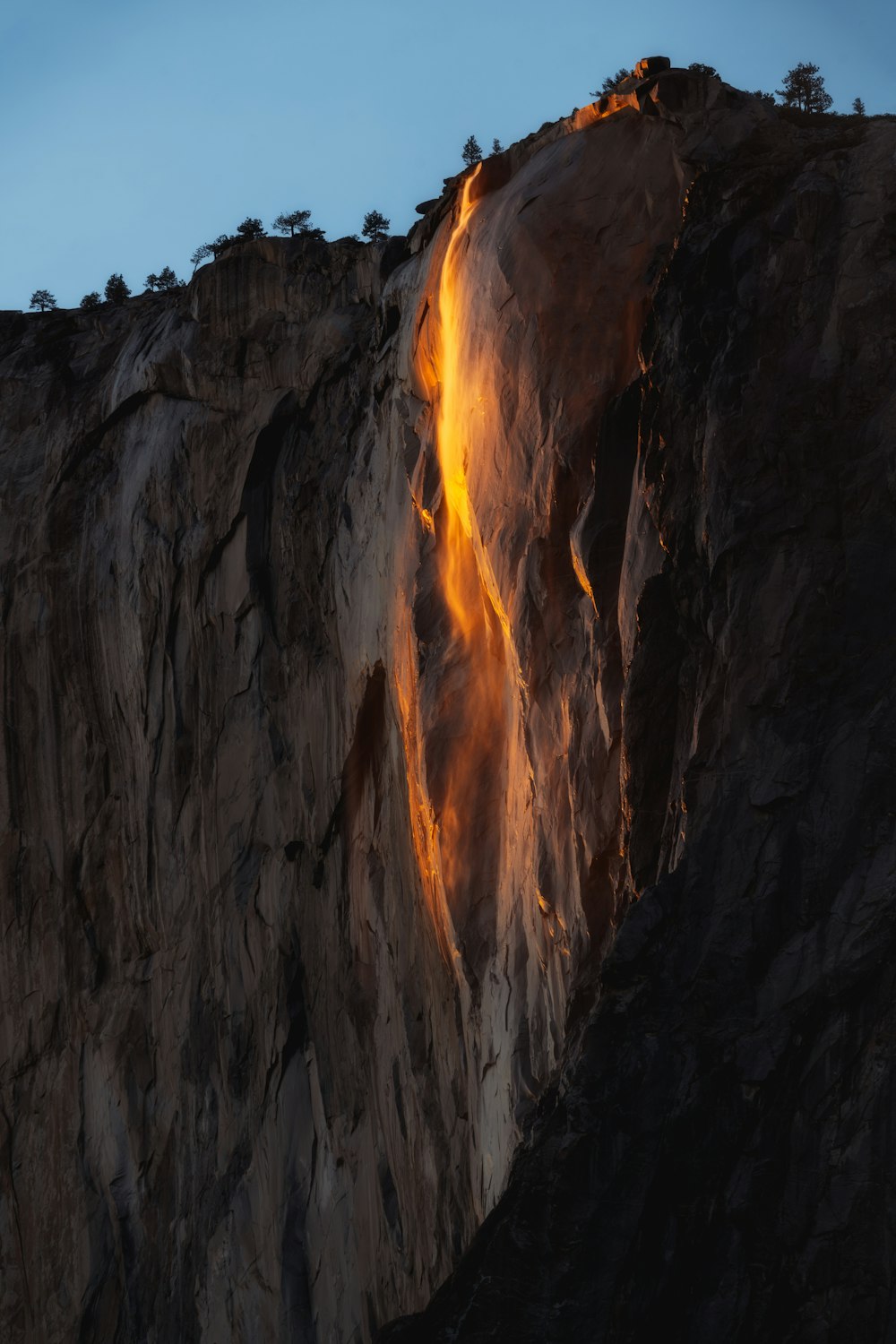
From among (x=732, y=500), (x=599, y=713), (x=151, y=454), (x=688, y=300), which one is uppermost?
(x=151, y=454)

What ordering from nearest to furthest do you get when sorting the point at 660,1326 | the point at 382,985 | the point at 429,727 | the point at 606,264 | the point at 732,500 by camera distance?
1. the point at 660,1326
2. the point at 732,500
3. the point at 606,264
4. the point at 429,727
5. the point at 382,985

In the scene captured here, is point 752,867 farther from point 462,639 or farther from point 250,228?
point 250,228

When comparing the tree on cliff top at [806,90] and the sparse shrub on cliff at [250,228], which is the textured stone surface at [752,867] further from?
the sparse shrub on cliff at [250,228]

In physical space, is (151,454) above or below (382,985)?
above

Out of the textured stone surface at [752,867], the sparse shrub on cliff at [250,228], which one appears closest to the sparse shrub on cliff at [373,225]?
the sparse shrub on cliff at [250,228]

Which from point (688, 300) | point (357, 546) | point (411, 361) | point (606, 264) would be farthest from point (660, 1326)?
point (357, 546)

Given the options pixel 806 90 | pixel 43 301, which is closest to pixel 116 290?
pixel 43 301

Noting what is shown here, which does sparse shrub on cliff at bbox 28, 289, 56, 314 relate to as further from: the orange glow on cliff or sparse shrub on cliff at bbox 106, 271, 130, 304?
the orange glow on cliff

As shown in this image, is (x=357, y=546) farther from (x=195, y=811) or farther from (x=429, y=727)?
(x=195, y=811)
